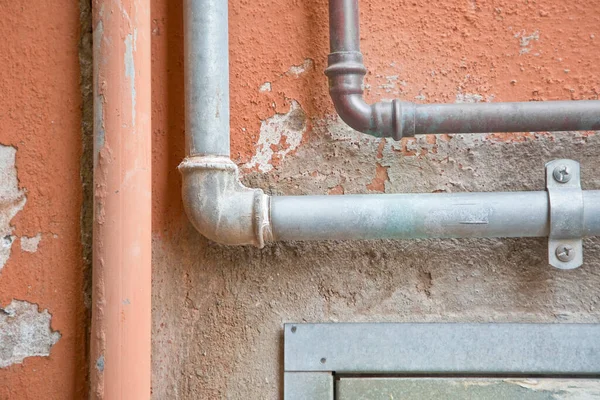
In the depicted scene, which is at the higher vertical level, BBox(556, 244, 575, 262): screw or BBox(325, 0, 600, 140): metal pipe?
BBox(325, 0, 600, 140): metal pipe

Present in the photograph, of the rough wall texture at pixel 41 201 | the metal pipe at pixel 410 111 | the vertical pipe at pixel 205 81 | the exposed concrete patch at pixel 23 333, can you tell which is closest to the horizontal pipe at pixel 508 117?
the metal pipe at pixel 410 111

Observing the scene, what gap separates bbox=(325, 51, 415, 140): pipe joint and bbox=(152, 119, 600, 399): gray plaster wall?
87 millimetres

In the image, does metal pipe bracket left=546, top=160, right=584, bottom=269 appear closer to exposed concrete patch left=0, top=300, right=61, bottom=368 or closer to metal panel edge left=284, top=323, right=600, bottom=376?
metal panel edge left=284, top=323, right=600, bottom=376

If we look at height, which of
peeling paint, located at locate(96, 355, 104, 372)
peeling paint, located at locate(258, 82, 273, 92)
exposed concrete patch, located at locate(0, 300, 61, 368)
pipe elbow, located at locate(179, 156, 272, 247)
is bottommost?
peeling paint, located at locate(96, 355, 104, 372)

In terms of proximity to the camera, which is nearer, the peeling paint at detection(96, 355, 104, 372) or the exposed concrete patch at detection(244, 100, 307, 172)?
the peeling paint at detection(96, 355, 104, 372)

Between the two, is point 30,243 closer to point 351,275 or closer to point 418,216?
point 351,275

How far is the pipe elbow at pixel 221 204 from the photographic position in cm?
110

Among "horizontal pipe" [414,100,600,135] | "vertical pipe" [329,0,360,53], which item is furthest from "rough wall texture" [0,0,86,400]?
"horizontal pipe" [414,100,600,135]

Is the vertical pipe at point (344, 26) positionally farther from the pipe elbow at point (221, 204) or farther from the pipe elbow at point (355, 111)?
the pipe elbow at point (221, 204)

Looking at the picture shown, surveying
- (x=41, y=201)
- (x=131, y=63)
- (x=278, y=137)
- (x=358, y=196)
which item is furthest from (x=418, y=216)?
(x=41, y=201)

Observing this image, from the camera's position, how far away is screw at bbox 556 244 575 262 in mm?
1101

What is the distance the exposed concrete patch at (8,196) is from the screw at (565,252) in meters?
1.07

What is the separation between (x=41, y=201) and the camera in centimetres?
119

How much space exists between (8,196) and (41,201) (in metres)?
0.07
